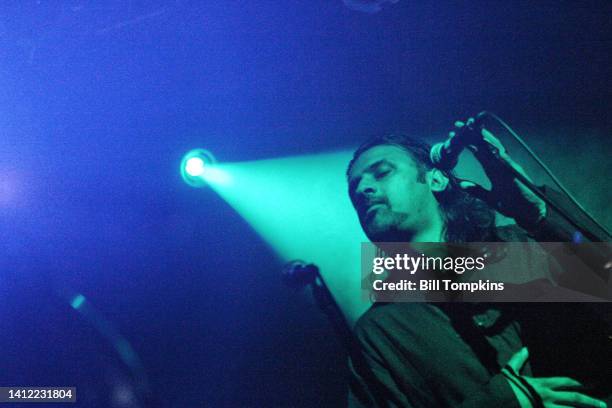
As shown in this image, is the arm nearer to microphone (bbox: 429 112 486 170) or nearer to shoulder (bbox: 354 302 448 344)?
shoulder (bbox: 354 302 448 344)

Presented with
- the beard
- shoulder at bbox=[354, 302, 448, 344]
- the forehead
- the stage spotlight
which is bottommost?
shoulder at bbox=[354, 302, 448, 344]

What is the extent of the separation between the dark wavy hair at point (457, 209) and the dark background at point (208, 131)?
0.15 m

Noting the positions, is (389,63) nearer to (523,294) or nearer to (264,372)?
(523,294)

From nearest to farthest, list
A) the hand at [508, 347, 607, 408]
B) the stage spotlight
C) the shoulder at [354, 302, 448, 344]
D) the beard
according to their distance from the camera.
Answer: the hand at [508, 347, 607, 408], the shoulder at [354, 302, 448, 344], the beard, the stage spotlight

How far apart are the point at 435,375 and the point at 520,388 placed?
383 millimetres

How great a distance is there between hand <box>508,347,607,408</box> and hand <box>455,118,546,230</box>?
702 millimetres

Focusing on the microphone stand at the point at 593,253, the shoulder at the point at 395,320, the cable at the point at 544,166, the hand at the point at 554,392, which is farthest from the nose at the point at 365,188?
the hand at the point at 554,392

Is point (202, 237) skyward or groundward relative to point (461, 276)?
skyward

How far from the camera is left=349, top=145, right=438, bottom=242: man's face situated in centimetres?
282

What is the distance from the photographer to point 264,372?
111 inches

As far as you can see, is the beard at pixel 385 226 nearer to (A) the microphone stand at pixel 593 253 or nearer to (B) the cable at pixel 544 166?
(B) the cable at pixel 544 166

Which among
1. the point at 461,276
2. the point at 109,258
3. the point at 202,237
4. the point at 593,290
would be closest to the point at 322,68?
the point at 202,237

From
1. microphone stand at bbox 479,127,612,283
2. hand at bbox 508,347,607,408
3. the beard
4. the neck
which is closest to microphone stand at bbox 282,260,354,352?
the beard

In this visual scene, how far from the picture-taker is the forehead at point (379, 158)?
2.89 metres
